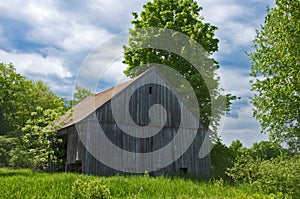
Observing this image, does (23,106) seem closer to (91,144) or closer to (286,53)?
(91,144)

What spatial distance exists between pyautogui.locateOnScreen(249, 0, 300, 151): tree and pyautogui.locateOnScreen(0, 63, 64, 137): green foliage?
22868 mm

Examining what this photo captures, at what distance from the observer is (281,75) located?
19969 millimetres

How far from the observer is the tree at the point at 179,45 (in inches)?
1112

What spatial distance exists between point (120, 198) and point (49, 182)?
10.3 ft

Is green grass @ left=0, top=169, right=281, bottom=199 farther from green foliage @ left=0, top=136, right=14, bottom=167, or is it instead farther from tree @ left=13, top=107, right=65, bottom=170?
green foliage @ left=0, top=136, right=14, bottom=167

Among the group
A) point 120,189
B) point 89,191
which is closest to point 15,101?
point 120,189

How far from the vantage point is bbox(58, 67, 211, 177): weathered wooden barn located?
68.4ft

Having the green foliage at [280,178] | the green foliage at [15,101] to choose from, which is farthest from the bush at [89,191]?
the green foliage at [15,101]

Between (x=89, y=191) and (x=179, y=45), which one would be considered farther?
(x=179, y=45)

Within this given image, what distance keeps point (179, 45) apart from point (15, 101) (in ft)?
62.6

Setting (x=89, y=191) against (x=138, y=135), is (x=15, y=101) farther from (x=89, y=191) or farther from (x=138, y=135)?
(x=89, y=191)

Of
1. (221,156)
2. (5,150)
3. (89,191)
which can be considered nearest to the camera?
(89,191)

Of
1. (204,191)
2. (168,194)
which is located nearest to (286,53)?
(204,191)

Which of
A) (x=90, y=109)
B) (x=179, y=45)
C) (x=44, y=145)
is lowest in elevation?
(x=44, y=145)
